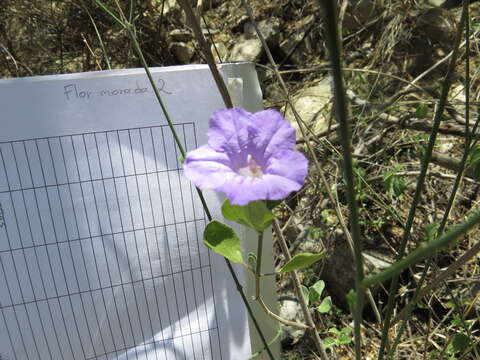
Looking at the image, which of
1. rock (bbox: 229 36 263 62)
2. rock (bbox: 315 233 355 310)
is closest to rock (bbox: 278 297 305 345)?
rock (bbox: 315 233 355 310)

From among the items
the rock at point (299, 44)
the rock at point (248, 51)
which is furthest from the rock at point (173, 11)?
the rock at point (299, 44)

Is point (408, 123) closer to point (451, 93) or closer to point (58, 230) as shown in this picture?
point (451, 93)

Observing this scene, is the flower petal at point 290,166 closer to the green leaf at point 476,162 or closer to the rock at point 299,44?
the green leaf at point 476,162

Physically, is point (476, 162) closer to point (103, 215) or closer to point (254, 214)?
point (254, 214)

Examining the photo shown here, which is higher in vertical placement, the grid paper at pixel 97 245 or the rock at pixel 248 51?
→ the rock at pixel 248 51

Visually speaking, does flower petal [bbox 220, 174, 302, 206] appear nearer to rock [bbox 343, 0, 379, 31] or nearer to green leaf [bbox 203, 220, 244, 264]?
green leaf [bbox 203, 220, 244, 264]

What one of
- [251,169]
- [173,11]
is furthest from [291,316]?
[173,11]
